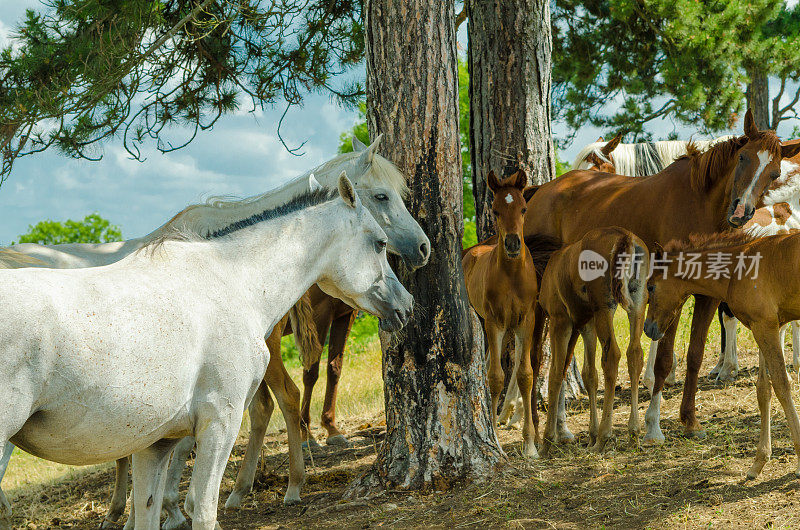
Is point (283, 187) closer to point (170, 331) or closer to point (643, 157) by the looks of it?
point (170, 331)

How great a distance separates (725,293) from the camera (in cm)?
511

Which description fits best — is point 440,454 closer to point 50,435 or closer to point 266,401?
point 266,401

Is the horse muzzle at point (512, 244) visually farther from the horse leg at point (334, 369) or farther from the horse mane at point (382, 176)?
the horse leg at point (334, 369)

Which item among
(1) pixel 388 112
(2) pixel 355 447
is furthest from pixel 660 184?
(2) pixel 355 447

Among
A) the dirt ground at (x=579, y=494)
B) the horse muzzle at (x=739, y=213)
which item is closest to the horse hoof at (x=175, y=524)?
the dirt ground at (x=579, y=494)

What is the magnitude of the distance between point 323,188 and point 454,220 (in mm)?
1674

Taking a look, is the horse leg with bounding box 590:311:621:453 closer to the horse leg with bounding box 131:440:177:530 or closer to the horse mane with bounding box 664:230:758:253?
the horse mane with bounding box 664:230:758:253

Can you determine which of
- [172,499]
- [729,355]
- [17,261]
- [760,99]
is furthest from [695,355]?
[760,99]

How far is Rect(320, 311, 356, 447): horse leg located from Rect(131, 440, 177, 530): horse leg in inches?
162

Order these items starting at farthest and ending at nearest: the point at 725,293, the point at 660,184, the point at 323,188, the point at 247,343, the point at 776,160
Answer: the point at 660,184 < the point at 776,160 < the point at 725,293 < the point at 323,188 < the point at 247,343

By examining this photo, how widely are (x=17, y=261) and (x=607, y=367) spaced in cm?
440

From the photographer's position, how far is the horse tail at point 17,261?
471 centimetres

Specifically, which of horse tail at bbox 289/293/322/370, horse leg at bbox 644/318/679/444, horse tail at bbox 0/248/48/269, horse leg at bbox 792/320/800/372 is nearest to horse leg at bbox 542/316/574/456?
horse leg at bbox 644/318/679/444

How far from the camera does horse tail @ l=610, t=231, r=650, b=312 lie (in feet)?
18.0
